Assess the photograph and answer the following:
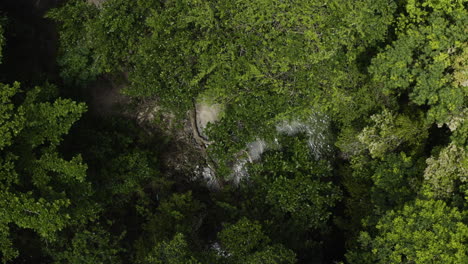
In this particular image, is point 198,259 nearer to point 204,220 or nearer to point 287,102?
point 204,220

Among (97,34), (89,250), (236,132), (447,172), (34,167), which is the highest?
(97,34)

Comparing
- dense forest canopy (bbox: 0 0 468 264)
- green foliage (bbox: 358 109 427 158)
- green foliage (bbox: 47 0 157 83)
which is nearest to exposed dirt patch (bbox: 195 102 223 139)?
dense forest canopy (bbox: 0 0 468 264)

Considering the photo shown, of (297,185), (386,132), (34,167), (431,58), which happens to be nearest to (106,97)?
(34,167)

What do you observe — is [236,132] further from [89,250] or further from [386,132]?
[89,250]

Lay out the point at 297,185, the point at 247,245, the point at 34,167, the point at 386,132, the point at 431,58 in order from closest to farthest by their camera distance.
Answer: the point at 431,58, the point at 34,167, the point at 386,132, the point at 247,245, the point at 297,185

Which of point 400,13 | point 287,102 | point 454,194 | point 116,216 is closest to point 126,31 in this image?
point 287,102

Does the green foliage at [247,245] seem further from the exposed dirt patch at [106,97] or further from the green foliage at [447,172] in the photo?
the exposed dirt patch at [106,97]
